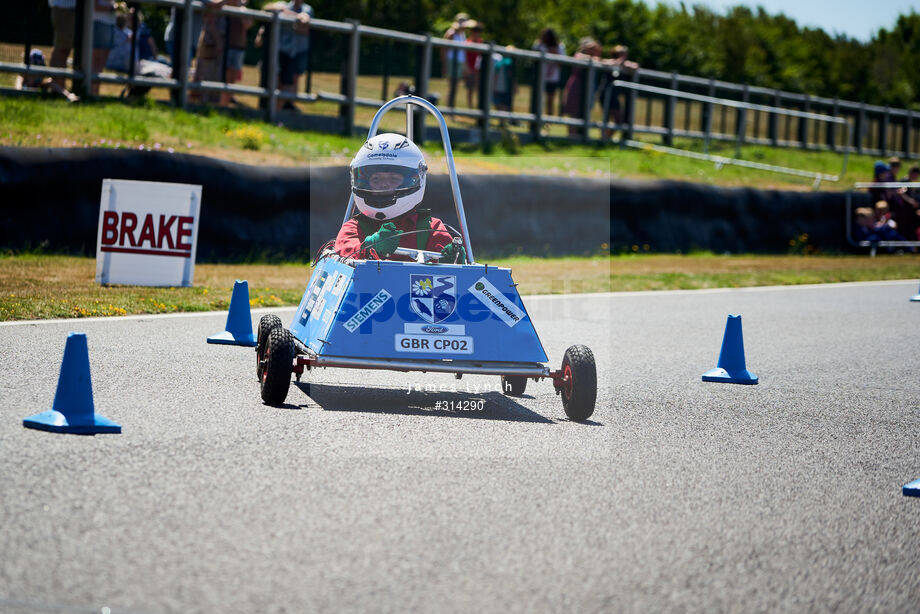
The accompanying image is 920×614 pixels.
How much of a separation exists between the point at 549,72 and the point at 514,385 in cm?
1635

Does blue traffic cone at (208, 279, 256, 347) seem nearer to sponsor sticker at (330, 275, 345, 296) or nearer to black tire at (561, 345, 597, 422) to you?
sponsor sticker at (330, 275, 345, 296)

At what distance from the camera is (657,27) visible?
156 ft

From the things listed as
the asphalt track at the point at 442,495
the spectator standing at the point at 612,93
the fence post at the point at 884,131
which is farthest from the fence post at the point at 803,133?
the asphalt track at the point at 442,495

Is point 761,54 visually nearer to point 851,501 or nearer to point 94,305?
point 94,305

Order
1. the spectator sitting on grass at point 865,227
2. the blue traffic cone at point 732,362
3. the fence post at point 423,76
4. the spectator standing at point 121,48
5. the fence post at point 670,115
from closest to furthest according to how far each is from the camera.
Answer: the blue traffic cone at point 732,362, the spectator standing at point 121,48, the fence post at point 423,76, the spectator sitting on grass at point 865,227, the fence post at point 670,115

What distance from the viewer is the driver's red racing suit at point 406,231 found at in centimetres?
820

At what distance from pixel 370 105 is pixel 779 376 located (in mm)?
12656

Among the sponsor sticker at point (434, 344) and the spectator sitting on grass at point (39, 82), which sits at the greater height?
the spectator sitting on grass at point (39, 82)

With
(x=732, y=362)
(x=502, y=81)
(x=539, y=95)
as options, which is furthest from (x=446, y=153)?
(x=539, y=95)

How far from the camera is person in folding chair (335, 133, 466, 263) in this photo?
8.03 metres

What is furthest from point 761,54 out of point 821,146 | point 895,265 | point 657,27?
point 895,265

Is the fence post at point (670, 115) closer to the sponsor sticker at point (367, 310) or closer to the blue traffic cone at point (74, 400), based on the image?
the sponsor sticker at point (367, 310)

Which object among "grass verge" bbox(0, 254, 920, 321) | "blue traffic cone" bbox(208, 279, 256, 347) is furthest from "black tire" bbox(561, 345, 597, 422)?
"grass verge" bbox(0, 254, 920, 321)

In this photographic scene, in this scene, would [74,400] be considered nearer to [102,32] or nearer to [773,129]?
[102,32]
